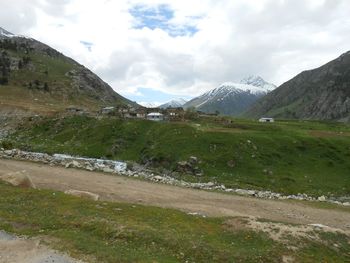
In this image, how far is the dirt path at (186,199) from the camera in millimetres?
Answer: 45469

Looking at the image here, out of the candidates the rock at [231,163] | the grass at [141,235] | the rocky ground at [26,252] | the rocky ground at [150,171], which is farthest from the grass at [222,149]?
the rocky ground at [26,252]

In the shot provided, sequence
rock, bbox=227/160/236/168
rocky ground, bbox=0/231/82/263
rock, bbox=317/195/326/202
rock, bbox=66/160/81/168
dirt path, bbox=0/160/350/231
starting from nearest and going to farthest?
rocky ground, bbox=0/231/82/263 → dirt path, bbox=0/160/350/231 → rock, bbox=317/195/326/202 → rock, bbox=66/160/81/168 → rock, bbox=227/160/236/168

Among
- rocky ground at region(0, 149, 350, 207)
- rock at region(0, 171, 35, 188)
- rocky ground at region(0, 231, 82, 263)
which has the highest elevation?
rock at region(0, 171, 35, 188)

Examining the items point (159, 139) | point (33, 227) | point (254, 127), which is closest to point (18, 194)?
point (33, 227)

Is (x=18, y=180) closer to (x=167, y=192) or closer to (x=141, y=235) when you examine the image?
(x=167, y=192)

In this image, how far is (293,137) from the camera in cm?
8506

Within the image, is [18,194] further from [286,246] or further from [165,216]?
[286,246]

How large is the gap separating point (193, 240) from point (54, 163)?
4268 centimetres

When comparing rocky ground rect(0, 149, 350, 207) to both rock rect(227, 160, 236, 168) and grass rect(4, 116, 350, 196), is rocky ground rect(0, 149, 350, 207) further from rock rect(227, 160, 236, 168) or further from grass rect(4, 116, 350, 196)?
rock rect(227, 160, 236, 168)

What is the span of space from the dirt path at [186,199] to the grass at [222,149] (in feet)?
34.6

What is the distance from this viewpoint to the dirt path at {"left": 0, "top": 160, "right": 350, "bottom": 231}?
149 feet

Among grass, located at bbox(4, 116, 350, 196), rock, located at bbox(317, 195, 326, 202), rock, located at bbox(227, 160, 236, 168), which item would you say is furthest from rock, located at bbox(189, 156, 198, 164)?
rock, located at bbox(317, 195, 326, 202)

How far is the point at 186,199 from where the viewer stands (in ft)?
164

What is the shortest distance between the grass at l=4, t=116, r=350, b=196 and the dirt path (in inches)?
415
